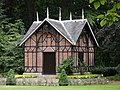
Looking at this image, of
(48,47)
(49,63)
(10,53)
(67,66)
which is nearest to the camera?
(67,66)

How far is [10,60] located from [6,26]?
15.1 feet

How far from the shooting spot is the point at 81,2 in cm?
4572

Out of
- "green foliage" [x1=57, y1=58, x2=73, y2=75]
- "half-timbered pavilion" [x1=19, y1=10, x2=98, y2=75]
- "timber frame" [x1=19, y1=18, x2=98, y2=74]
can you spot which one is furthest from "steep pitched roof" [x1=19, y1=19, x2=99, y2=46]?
"green foliage" [x1=57, y1=58, x2=73, y2=75]

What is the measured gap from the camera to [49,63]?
33.7 meters

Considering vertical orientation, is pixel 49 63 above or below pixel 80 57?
below

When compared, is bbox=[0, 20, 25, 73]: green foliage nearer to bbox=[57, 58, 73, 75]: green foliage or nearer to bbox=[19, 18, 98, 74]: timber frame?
bbox=[19, 18, 98, 74]: timber frame

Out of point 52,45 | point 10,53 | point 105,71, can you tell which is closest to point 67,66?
point 52,45

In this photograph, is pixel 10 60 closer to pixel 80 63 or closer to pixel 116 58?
pixel 80 63

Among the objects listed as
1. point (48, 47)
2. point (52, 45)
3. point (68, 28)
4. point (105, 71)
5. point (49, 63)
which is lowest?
point (105, 71)

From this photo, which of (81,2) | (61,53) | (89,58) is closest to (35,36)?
(61,53)

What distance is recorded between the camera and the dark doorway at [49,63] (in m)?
33.4

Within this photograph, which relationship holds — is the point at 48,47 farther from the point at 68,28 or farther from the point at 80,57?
the point at 80,57

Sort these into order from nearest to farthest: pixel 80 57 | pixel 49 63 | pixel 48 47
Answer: pixel 48 47, pixel 49 63, pixel 80 57

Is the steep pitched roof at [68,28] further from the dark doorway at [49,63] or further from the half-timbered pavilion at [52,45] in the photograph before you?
the dark doorway at [49,63]
